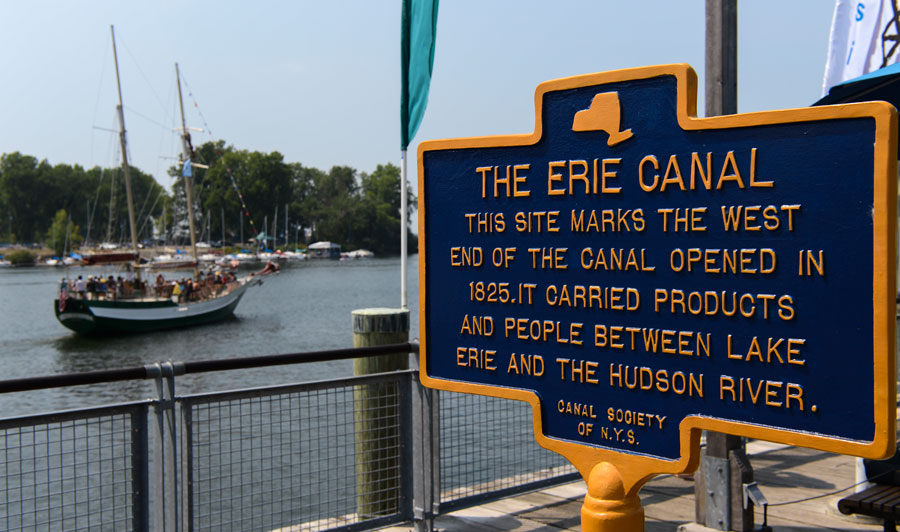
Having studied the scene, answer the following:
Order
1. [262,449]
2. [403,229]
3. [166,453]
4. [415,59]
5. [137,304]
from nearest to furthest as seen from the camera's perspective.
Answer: [166,453]
[262,449]
[403,229]
[415,59]
[137,304]

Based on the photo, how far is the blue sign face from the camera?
2.87 metres

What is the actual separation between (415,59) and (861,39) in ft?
14.6

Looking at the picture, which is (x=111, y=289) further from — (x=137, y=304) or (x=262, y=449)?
(x=262, y=449)

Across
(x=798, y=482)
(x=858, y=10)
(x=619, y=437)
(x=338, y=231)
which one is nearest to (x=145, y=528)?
(x=619, y=437)

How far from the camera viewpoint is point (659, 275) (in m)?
3.37

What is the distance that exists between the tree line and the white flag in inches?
5667

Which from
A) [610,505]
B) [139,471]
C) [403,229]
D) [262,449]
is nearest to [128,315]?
[403,229]

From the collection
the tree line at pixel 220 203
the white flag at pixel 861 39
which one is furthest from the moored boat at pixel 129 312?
the tree line at pixel 220 203

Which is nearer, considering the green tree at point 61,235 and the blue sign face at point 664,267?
the blue sign face at point 664,267

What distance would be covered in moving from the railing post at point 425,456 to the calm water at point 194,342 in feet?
69.2

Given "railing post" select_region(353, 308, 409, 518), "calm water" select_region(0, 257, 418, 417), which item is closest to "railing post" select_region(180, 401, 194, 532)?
"railing post" select_region(353, 308, 409, 518)

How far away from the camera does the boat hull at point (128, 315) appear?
50031 mm

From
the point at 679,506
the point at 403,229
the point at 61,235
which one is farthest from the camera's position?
the point at 61,235

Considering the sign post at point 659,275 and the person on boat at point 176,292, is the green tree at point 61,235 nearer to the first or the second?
the person on boat at point 176,292
